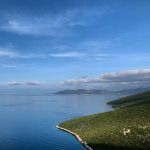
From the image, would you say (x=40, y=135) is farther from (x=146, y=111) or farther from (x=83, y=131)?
(x=146, y=111)

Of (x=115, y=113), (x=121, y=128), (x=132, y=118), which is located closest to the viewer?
(x=121, y=128)

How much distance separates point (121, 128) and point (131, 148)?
1042 inches

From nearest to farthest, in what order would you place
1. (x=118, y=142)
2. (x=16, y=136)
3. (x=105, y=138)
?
(x=118, y=142) → (x=105, y=138) → (x=16, y=136)

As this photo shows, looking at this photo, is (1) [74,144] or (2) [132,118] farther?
(2) [132,118]

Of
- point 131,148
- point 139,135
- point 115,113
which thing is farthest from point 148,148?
point 115,113

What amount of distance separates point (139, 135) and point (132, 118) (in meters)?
34.9

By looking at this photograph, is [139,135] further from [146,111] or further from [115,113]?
[115,113]

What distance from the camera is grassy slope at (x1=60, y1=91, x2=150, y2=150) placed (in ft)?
337

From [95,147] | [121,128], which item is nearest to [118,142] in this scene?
[95,147]

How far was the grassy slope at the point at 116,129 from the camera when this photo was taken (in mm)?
102688

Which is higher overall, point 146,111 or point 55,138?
point 146,111

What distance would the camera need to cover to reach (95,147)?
105500 millimetres

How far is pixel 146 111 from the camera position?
488ft

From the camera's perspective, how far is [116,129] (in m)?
123
